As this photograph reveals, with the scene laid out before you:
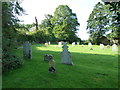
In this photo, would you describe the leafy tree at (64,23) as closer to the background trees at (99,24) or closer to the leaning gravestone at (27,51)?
the background trees at (99,24)

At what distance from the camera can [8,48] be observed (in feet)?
23.8

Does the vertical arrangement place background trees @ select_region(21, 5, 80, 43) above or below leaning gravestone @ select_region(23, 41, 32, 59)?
above

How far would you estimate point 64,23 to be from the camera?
4300 centimetres

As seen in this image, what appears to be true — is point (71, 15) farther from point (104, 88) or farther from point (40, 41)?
point (104, 88)

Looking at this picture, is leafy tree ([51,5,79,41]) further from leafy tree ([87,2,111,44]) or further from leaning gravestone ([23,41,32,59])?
leaning gravestone ([23,41,32,59])

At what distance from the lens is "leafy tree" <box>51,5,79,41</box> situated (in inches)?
1675

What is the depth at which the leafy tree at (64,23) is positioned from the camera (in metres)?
42.5

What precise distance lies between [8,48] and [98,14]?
1496 inches

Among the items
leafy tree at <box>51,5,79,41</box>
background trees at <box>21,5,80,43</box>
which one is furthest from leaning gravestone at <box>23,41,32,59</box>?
leafy tree at <box>51,5,79,41</box>

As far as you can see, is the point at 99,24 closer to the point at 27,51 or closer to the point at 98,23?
the point at 98,23

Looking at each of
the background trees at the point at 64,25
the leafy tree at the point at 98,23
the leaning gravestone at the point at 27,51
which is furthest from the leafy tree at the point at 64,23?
the leaning gravestone at the point at 27,51

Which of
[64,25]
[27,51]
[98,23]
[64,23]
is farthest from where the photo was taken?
[64,23]

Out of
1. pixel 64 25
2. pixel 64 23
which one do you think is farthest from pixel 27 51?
pixel 64 23

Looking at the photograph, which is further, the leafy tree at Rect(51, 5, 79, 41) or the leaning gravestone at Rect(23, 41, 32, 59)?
the leafy tree at Rect(51, 5, 79, 41)
